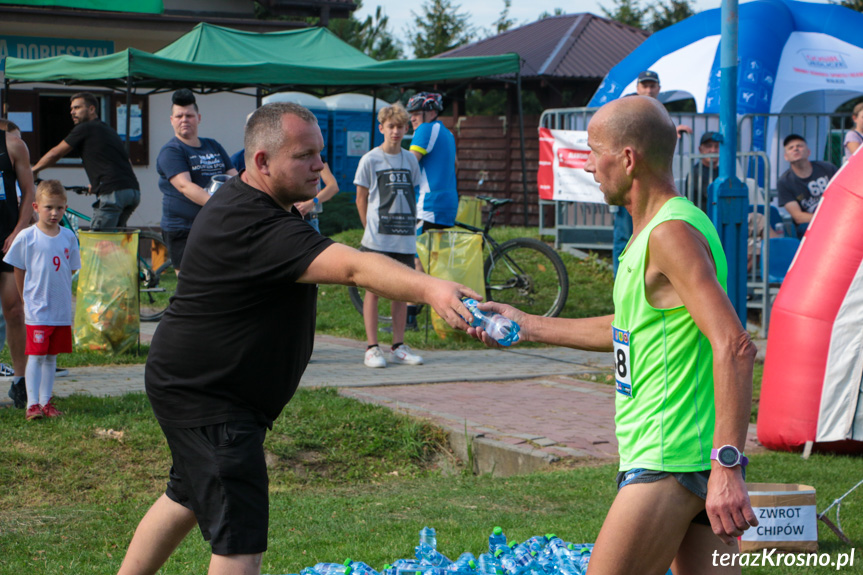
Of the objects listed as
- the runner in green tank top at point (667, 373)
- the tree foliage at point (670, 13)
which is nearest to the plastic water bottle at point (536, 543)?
the runner in green tank top at point (667, 373)

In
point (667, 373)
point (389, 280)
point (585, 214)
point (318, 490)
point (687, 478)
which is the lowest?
point (318, 490)

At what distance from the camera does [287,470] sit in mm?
6230

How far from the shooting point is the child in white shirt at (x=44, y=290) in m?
6.56

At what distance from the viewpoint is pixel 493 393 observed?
26.1ft

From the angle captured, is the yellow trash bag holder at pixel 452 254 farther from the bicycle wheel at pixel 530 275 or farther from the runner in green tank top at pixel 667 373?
the runner in green tank top at pixel 667 373

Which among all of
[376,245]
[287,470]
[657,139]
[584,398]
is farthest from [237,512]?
[376,245]

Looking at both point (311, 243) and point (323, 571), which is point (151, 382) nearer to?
point (311, 243)

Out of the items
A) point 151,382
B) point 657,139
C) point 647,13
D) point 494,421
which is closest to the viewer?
point 657,139

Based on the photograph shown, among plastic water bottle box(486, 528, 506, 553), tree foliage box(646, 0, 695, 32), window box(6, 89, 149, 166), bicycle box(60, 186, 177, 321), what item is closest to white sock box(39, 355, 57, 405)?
plastic water bottle box(486, 528, 506, 553)

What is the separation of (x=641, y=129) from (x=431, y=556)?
7.38 ft

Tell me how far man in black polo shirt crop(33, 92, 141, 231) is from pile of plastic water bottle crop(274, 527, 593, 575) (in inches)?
300

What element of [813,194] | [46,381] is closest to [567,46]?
[813,194]

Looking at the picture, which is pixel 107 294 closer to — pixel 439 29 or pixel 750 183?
pixel 750 183

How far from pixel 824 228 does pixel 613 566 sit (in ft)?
14.1
